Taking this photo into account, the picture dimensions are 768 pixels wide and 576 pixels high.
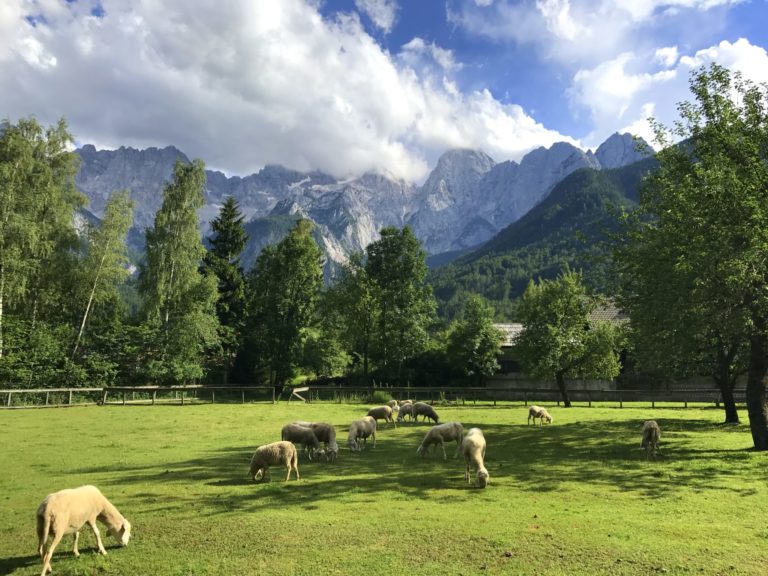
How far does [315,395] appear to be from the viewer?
42312 millimetres

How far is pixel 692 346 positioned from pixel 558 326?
2265 cm

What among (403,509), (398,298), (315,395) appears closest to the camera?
(403,509)

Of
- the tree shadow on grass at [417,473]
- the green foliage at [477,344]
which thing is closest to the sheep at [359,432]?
the tree shadow on grass at [417,473]

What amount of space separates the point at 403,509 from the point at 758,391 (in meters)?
14.9

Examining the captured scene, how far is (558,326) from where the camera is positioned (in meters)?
40.4

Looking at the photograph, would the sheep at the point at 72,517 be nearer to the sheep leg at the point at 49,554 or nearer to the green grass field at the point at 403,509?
the sheep leg at the point at 49,554

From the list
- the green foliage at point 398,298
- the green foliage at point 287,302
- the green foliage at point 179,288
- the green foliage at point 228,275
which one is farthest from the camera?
the green foliage at point 228,275

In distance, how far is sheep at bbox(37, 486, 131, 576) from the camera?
7.16 meters

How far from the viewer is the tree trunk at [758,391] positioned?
664 inches

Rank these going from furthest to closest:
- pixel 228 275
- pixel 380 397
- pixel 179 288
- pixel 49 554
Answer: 1. pixel 228 275
2. pixel 179 288
3. pixel 380 397
4. pixel 49 554

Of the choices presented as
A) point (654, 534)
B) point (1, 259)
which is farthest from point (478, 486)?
point (1, 259)

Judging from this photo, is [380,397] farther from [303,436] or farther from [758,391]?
[758,391]

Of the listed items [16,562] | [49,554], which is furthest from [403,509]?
[16,562]

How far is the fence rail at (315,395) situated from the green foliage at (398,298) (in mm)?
7686
